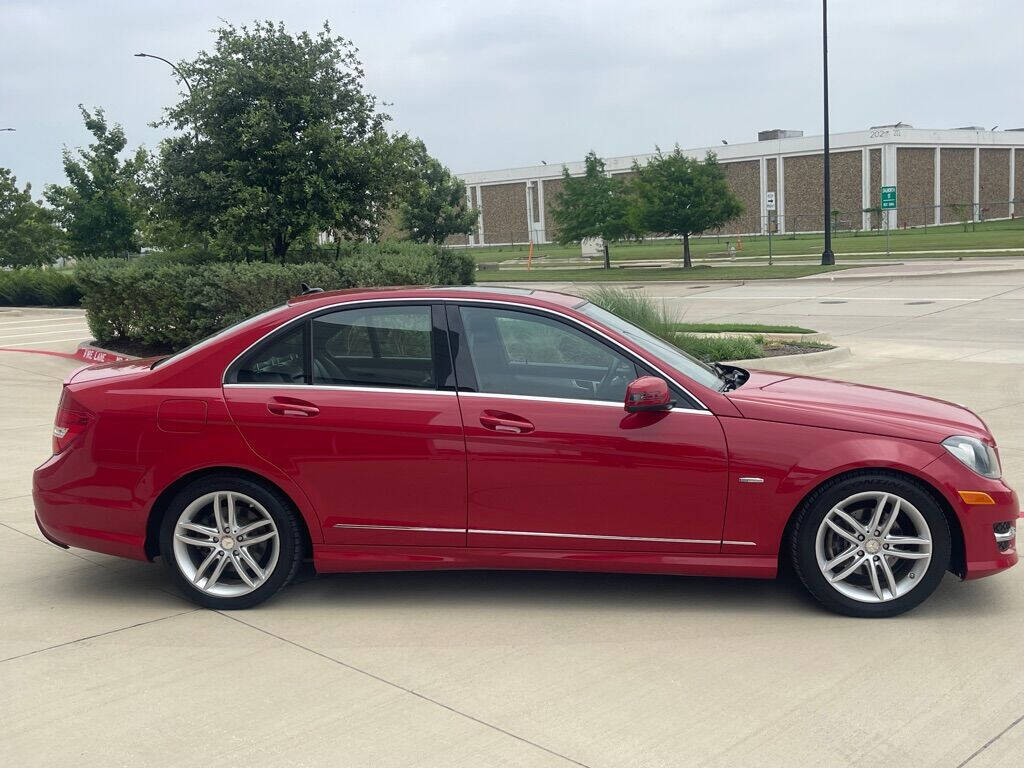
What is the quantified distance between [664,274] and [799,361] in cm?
2340

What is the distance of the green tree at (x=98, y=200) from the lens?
31.7m

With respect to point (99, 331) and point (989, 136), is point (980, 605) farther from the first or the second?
point (989, 136)

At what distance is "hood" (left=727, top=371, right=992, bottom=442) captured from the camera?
4914 millimetres

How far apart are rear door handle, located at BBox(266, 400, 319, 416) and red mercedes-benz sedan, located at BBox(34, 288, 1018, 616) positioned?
11mm

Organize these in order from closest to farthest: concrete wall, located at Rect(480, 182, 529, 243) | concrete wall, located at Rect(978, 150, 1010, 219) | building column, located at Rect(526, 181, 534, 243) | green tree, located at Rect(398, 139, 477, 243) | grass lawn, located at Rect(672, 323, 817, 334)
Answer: grass lawn, located at Rect(672, 323, 817, 334)
green tree, located at Rect(398, 139, 477, 243)
concrete wall, located at Rect(978, 150, 1010, 219)
building column, located at Rect(526, 181, 534, 243)
concrete wall, located at Rect(480, 182, 529, 243)

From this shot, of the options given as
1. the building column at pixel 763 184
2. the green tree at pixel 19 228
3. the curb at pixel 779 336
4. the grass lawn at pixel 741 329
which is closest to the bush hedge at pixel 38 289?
the green tree at pixel 19 228

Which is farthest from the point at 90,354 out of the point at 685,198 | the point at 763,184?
the point at 763,184

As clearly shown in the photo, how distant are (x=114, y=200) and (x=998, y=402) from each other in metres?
27.6

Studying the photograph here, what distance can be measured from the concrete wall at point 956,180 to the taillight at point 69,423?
246ft

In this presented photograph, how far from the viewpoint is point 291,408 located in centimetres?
508

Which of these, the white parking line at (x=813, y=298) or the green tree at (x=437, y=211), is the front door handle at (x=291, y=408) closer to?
the white parking line at (x=813, y=298)

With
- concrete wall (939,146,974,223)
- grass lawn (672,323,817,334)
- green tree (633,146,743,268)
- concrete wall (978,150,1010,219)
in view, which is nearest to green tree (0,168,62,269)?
green tree (633,146,743,268)

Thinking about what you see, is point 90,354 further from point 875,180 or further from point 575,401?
point 875,180

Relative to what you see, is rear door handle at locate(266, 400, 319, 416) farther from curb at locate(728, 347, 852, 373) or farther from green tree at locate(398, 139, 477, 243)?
green tree at locate(398, 139, 477, 243)
